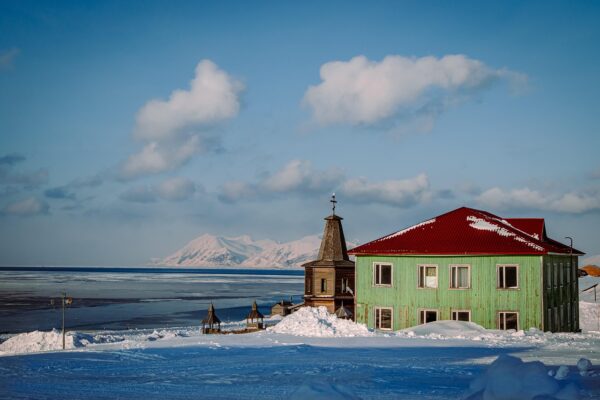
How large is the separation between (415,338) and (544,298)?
9.32 m

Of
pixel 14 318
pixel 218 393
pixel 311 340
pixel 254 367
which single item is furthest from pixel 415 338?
pixel 14 318

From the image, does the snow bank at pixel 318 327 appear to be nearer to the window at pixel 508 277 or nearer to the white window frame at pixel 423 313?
the white window frame at pixel 423 313

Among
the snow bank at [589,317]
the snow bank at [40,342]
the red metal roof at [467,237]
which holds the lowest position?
the snow bank at [40,342]

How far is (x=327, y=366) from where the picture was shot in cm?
2223

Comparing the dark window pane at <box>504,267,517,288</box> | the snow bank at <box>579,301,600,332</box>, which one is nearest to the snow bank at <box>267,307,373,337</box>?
the dark window pane at <box>504,267,517,288</box>

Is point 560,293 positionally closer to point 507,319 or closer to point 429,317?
point 507,319

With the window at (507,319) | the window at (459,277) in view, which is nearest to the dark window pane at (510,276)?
the window at (507,319)

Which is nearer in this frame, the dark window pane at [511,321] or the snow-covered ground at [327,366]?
the snow-covered ground at [327,366]

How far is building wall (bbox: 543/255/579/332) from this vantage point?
Result: 3709cm

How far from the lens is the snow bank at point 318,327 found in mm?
32938

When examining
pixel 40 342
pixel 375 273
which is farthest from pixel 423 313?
pixel 40 342

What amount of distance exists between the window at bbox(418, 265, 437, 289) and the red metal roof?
100cm

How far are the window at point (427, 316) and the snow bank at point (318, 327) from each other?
531 centimetres

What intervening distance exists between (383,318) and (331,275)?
13917 mm
